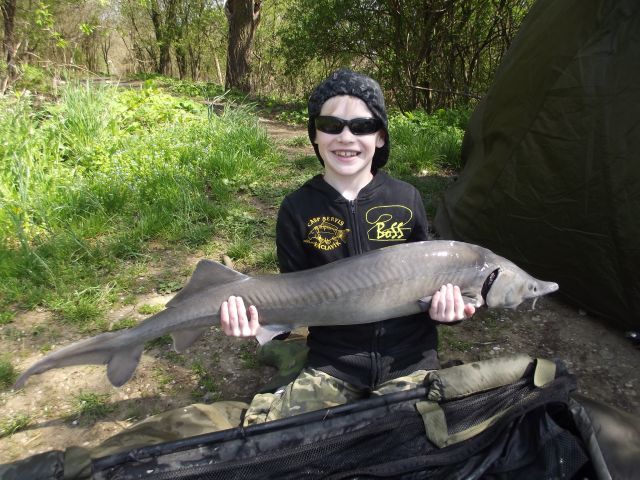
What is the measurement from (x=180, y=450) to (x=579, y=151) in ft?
9.30

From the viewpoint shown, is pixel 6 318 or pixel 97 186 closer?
pixel 6 318

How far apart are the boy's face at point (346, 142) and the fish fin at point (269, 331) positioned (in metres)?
0.77

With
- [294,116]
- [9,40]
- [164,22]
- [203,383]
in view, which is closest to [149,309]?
[203,383]

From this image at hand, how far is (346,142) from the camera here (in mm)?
2021

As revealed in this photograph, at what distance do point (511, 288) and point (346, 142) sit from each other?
39.8 inches

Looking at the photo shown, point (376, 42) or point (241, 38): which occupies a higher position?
point (241, 38)

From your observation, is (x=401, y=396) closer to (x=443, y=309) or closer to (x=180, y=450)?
(x=443, y=309)

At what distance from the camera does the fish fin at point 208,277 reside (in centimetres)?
211

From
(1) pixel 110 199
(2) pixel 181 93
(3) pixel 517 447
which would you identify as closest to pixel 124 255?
(1) pixel 110 199

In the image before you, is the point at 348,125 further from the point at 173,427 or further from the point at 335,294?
the point at 173,427

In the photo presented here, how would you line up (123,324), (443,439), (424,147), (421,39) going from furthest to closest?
(421,39), (424,147), (123,324), (443,439)

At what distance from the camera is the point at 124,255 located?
391cm

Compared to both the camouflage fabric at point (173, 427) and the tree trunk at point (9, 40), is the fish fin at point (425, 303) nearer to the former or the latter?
the camouflage fabric at point (173, 427)

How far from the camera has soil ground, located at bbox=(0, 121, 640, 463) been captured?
249 cm
